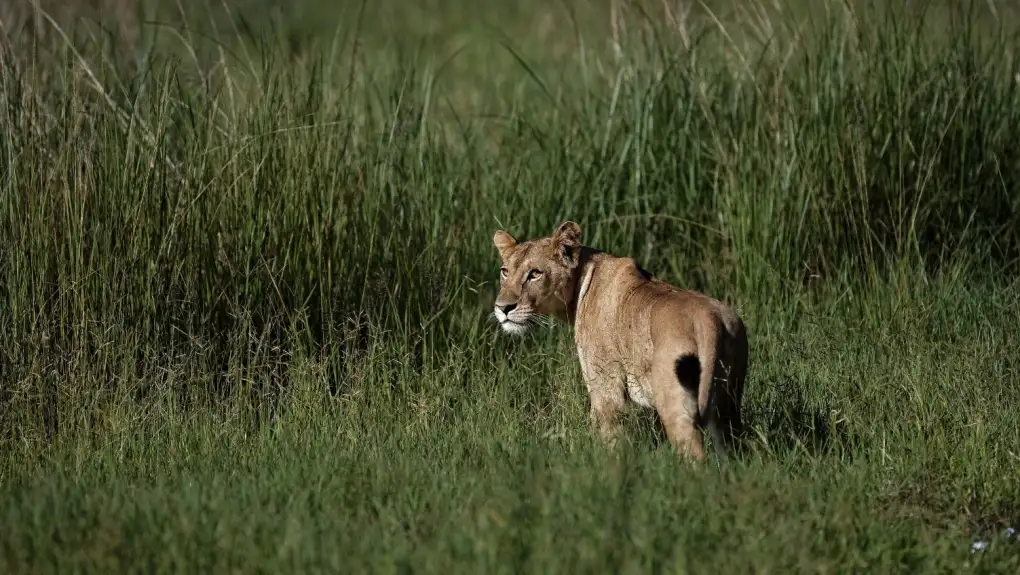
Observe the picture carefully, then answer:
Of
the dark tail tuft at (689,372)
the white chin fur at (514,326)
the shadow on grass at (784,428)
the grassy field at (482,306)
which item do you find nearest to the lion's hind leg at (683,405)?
the dark tail tuft at (689,372)

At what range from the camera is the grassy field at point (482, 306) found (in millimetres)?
4297

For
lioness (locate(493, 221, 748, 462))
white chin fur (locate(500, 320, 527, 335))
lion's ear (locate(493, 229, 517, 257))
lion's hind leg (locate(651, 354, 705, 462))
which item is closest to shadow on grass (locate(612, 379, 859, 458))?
lioness (locate(493, 221, 748, 462))

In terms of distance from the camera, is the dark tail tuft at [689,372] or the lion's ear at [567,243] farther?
the lion's ear at [567,243]

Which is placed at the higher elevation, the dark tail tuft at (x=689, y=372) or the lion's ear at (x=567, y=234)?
the lion's ear at (x=567, y=234)

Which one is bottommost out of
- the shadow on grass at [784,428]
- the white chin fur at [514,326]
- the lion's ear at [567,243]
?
the shadow on grass at [784,428]

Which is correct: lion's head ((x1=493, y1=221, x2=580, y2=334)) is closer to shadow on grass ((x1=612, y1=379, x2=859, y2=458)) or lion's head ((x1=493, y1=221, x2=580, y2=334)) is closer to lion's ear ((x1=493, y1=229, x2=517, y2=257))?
lion's ear ((x1=493, y1=229, x2=517, y2=257))

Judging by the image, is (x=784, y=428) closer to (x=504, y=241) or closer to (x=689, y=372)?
(x=689, y=372)

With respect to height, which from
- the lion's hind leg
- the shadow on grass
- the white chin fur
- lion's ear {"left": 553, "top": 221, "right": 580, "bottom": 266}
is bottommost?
the shadow on grass

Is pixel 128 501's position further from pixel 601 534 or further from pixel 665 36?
pixel 665 36

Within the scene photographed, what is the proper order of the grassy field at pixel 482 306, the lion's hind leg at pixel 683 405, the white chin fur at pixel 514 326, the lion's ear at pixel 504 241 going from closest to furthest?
the grassy field at pixel 482 306 → the lion's hind leg at pixel 683 405 → the white chin fur at pixel 514 326 → the lion's ear at pixel 504 241

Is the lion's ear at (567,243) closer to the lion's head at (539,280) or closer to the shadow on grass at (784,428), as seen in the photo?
the lion's head at (539,280)

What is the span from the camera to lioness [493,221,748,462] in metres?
4.75

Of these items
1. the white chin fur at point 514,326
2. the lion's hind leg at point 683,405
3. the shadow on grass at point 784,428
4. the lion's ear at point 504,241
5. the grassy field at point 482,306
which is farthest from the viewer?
the lion's ear at point 504,241

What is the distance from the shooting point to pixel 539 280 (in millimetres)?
5855
